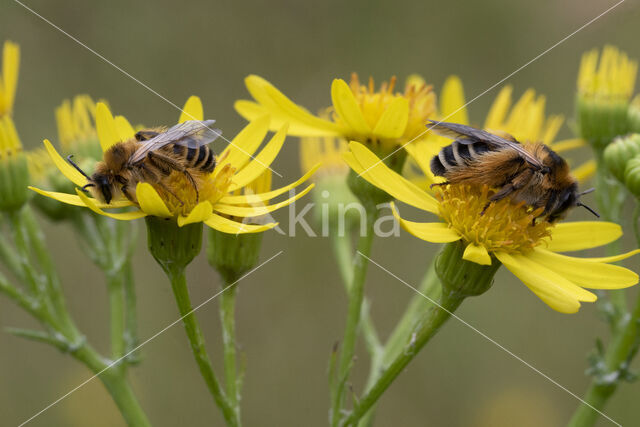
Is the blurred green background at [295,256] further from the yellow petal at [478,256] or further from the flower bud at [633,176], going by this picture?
the yellow petal at [478,256]

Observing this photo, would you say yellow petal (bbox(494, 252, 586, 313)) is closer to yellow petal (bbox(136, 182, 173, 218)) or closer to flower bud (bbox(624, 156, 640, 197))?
flower bud (bbox(624, 156, 640, 197))

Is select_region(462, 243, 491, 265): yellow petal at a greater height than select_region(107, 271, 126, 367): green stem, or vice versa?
select_region(462, 243, 491, 265): yellow petal

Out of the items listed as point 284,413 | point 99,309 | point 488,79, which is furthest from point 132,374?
point 488,79

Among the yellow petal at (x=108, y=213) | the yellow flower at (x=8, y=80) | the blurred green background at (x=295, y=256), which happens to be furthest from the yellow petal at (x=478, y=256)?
the blurred green background at (x=295, y=256)

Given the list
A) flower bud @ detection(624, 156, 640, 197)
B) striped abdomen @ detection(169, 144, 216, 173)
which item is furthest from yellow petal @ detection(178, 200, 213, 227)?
flower bud @ detection(624, 156, 640, 197)

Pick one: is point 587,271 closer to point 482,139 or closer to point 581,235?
point 581,235

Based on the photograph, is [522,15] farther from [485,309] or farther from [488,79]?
[485,309]

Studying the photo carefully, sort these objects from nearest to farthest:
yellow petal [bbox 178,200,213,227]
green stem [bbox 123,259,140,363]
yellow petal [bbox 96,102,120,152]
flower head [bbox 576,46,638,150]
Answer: yellow petal [bbox 178,200,213,227], yellow petal [bbox 96,102,120,152], green stem [bbox 123,259,140,363], flower head [bbox 576,46,638,150]
